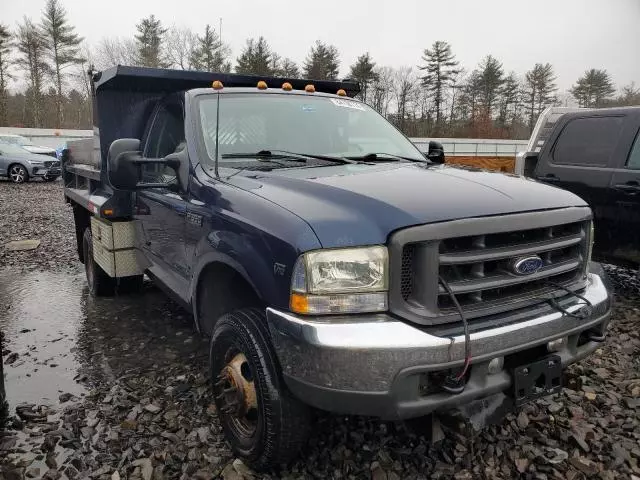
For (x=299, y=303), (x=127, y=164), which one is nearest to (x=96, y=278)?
(x=127, y=164)

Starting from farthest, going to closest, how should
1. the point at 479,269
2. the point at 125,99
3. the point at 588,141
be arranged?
1. the point at 588,141
2. the point at 125,99
3. the point at 479,269

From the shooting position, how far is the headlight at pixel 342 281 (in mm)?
2020

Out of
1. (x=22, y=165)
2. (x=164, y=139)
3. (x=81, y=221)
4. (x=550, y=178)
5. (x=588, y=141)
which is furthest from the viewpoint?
(x=22, y=165)

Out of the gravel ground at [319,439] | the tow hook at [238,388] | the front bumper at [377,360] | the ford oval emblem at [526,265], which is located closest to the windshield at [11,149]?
the gravel ground at [319,439]

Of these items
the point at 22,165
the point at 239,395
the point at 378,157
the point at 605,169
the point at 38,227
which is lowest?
the point at 38,227

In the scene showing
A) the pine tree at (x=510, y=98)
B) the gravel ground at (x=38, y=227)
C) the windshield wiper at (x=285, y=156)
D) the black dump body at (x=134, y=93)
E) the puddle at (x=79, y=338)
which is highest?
the pine tree at (x=510, y=98)

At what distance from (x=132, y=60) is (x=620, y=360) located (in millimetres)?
55412

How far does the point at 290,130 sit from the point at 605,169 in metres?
3.58

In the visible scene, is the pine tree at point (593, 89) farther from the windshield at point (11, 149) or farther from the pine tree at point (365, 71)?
the windshield at point (11, 149)

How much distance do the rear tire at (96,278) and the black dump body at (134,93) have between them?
1.17 m

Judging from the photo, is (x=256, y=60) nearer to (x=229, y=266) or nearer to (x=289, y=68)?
(x=289, y=68)

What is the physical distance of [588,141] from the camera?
550cm

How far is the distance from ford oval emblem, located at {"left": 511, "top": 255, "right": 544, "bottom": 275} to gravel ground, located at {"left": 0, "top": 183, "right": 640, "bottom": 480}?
85cm

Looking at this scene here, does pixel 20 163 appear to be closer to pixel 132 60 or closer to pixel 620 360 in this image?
pixel 620 360
